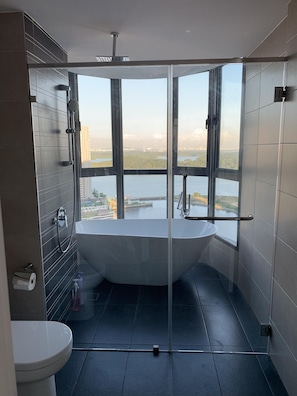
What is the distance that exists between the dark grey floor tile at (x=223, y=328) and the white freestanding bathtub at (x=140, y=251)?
43cm

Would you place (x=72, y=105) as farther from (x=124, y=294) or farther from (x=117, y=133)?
(x=124, y=294)

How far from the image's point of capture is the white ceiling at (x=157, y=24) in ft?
5.85

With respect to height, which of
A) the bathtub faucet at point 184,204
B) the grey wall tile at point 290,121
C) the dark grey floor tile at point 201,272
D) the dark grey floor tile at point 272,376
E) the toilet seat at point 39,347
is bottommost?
the dark grey floor tile at point 272,376

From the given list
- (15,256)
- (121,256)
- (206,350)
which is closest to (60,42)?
(15,256)

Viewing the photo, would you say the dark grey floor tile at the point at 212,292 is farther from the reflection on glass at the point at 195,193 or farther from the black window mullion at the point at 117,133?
the black window mullion at the point at 117,133

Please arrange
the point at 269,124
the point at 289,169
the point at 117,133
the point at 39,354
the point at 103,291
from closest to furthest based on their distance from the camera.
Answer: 1. the point at 39,354
2. the point at 289,169
3. the point at 269,124
4. the point at 103,291
5. the point at 117,133

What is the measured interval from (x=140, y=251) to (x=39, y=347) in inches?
54.9

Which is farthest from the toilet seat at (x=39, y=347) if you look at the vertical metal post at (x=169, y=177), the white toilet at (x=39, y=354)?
the vertical metal post at (x=169, y=177)

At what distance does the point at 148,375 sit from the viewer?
200cm

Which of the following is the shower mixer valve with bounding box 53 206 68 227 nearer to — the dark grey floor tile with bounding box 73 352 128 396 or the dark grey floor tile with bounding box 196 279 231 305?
the dark grey floor tile with bounding box 73 352 128 396

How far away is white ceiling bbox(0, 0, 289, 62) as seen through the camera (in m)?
1.78

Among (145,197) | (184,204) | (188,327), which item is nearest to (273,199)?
(184,204)

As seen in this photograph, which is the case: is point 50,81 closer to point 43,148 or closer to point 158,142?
point 43,148

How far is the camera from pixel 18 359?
152cm
